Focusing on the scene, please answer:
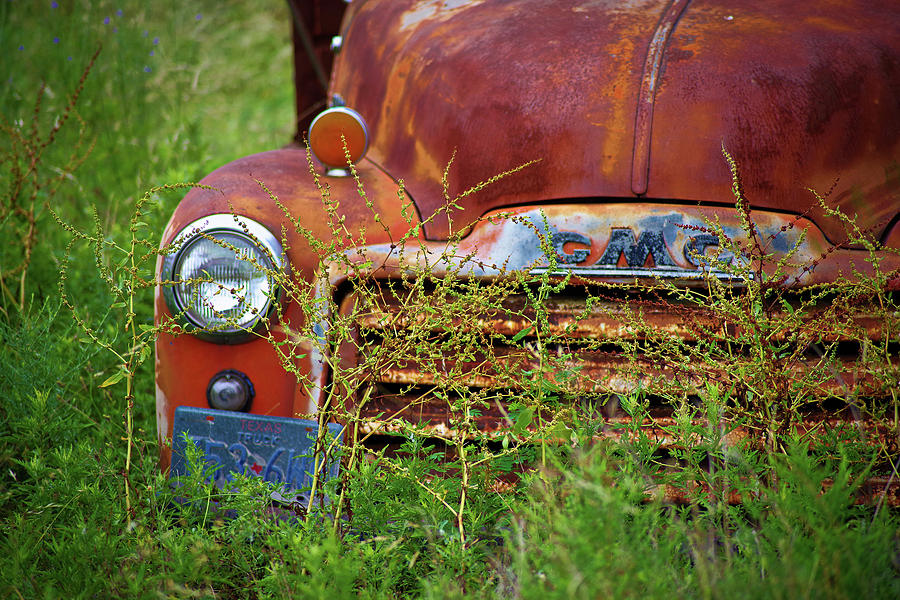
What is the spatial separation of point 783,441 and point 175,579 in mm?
1229

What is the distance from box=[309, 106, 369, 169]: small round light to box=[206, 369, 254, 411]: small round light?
611 millimetres

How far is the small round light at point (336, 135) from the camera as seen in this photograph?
2053mm

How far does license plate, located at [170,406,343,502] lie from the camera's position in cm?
177

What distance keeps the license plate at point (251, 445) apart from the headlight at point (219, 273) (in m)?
0.20

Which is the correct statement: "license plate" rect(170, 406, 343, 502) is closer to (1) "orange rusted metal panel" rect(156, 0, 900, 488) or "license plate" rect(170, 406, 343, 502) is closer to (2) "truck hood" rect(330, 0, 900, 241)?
(1) "orange rusted metal panel" rect(156, 0, 900, 488)

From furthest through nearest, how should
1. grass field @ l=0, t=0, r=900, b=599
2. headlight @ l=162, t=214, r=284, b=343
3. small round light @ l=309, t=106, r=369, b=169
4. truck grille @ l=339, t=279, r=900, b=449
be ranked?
small round light @ l=309, t=106, r=369, b=169 → headlight @ l=162, t=214, r=284, b=343 → truck grille @ l=339, t=279, r=900, b=449 → grass field @ l=0, t=0, r=900, b=599

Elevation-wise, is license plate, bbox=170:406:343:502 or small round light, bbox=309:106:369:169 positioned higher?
small round light, bbox=309:106:369:169

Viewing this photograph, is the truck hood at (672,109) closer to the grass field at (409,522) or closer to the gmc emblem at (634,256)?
the gmc emblem at (634,256)

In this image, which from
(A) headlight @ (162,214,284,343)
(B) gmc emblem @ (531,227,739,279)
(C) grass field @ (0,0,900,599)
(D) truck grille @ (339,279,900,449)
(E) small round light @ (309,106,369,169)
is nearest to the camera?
(C) grass field @ (0,0,900,599)

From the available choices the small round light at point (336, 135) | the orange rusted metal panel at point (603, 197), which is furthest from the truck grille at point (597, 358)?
the small round light at point (336, 135)

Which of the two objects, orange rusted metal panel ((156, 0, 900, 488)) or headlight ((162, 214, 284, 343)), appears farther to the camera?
headlight ((162, 214, 284, 343))

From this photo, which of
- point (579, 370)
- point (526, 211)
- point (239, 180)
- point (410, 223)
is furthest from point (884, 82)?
point (239, 180)

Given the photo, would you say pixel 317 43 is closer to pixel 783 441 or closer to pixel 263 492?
pixel 263 492

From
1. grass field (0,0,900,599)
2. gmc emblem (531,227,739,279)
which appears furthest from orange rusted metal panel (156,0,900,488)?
grass field (0,0,900,599)
